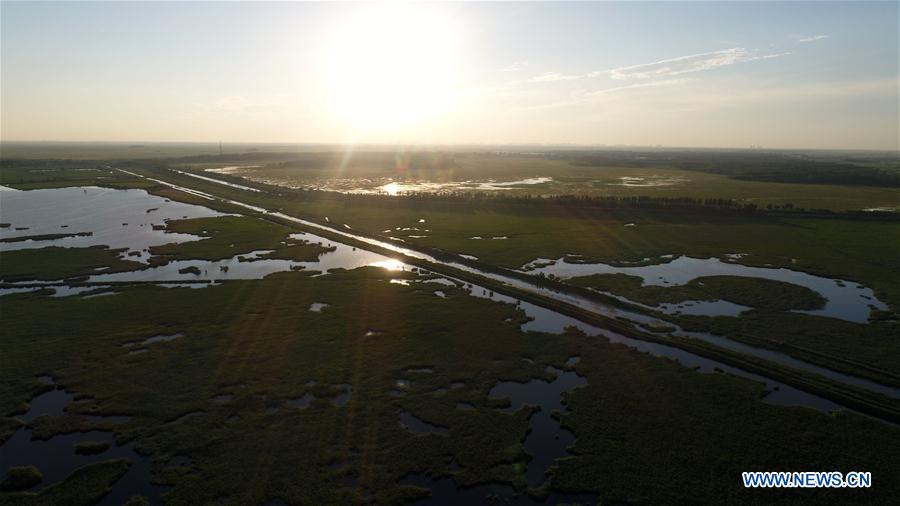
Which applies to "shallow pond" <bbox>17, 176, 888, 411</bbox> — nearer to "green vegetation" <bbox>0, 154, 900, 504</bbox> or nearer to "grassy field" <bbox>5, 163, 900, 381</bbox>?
"green vegetation" <bbox>0, 154, 900, 504</bbox>

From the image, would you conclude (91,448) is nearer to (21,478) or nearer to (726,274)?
(21,478)

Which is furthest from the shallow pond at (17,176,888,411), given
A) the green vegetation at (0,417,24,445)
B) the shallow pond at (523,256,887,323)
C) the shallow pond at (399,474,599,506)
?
the green vegetation at (0,417,24,445)

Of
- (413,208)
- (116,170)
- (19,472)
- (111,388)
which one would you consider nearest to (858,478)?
(19,472)

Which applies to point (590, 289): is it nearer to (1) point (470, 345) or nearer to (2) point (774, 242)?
(1) point (470, 345)

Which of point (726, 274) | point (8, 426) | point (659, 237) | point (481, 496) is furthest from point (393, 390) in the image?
point (659, 237)

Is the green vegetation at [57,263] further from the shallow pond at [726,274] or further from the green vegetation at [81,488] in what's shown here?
the shallow pond at [726,274]

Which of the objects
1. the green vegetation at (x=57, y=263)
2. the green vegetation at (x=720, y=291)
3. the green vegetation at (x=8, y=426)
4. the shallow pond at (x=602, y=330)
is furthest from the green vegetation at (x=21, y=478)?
the green vegetation at (x=720, y=291)

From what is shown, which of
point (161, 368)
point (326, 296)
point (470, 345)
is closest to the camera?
point (161, 368)
